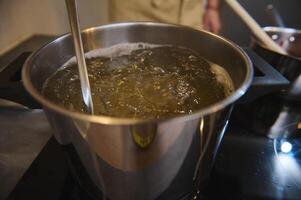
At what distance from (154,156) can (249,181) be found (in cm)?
19

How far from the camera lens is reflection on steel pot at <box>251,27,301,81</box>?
607 mm

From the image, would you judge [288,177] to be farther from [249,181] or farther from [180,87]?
[180,87]

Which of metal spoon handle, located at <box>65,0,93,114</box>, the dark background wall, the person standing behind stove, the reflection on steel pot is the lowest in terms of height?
the dark background wall

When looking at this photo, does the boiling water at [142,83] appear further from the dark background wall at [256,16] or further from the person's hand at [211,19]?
the dark background wall at [256,16]

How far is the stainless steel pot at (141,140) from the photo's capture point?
0.28m

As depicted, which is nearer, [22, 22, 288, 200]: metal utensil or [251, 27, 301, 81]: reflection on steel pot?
[22, 22, 288, 200]: metal utensil

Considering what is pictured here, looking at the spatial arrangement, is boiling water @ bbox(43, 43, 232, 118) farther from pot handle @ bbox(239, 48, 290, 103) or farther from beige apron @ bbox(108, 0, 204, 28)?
beige apron @ bbox(108, 0, 204, 28)

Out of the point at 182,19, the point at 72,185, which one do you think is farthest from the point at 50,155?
the point at 182,19

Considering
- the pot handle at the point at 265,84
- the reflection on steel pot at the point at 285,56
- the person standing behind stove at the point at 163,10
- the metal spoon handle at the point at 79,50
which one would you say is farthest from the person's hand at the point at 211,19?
the metal spoon handle at the point at 79,50

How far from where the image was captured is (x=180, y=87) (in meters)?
0.44

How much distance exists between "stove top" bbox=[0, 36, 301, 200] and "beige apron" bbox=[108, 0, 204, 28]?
0.36 metres

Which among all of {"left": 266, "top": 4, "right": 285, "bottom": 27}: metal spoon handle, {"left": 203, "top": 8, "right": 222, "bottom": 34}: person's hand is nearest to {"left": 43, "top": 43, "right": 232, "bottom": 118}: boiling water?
{"left": 203, "top": 8, "right": 222, "bottom": 34}: person's hand

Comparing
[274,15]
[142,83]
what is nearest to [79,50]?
[142,83]

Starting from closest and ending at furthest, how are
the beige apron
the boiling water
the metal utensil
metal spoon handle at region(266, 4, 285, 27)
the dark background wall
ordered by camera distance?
1. the metal utensil
2. the boiling water
3. the beige apron
4. metal spoon handle at region(266, 4, 285, 27)
5. the dark background wall
